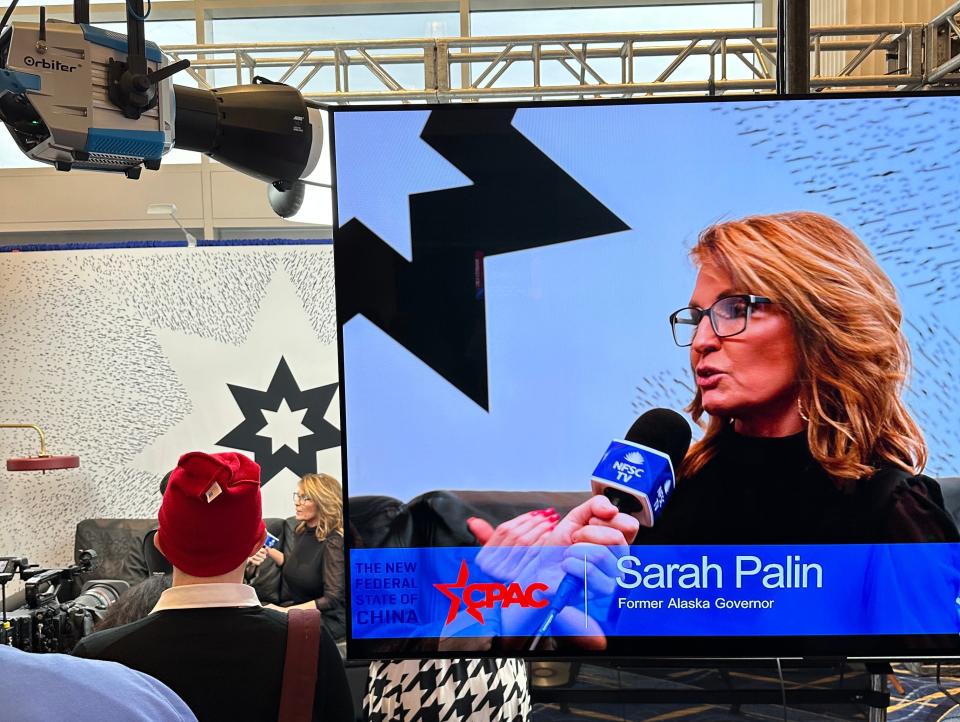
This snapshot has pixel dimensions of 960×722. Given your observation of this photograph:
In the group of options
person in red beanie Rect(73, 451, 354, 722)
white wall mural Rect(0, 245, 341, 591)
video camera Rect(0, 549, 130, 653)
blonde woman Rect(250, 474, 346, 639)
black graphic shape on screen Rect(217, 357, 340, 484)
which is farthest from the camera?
white wall mural Rect(0, 245, 341, 591)

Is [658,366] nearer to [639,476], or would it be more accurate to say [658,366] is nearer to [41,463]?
[639,476]

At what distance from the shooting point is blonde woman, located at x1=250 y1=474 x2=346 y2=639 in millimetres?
4055

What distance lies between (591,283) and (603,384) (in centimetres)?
14

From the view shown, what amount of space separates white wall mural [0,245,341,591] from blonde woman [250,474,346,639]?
1.23 m

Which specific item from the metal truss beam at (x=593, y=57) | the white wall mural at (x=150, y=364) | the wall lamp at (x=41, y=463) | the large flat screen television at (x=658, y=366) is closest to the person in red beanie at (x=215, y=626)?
the large flat screen television at (x=658, y=366)

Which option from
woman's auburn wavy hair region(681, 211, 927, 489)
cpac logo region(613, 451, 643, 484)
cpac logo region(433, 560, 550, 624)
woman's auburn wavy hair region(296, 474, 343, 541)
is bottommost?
woman's auburn wavy hair region(296, 474, 343, 541)

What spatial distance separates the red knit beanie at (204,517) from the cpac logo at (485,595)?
1.00ft

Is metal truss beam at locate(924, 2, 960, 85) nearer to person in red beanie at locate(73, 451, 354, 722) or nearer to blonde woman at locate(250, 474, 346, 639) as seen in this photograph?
blonde woman at locate(250, 474, 346, 639)

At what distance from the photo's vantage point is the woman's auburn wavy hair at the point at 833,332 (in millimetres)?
1145

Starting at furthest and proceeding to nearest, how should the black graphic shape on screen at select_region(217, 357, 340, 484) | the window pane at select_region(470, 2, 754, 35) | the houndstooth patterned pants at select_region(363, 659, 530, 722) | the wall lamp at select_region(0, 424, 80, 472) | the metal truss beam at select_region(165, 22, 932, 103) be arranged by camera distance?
the window pane at select_region(470, 2, 754, 35) < the black graphic shape on screen at select_region(217, 357, 340, 484) < the wall lamp at select_region(0, 424, 80, 472) < the metal truss beam at select_region(165, 22, 932, 103) < the houndstooth patterned pants at select_region(363, 659, 530, 722)

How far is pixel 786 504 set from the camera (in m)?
1.16

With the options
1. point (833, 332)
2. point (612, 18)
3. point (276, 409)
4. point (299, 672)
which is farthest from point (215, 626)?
point (612, 18)

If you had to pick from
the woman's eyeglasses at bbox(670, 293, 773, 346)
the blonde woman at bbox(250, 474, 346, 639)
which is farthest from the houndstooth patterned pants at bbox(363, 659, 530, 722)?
the blonde woman at bbox(250, 474, 346, 639)

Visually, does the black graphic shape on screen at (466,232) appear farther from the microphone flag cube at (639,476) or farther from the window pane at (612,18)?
the window pane at (612,18)
